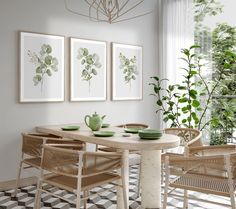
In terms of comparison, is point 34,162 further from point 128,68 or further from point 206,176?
point 128,68

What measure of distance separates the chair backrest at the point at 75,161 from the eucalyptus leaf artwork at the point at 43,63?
1569mm

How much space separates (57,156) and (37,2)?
2.26m

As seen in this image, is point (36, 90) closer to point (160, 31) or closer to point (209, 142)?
point (160, 31)

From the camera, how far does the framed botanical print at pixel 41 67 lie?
13.0 ft

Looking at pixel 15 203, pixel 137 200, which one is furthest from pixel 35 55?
pixel 137 200

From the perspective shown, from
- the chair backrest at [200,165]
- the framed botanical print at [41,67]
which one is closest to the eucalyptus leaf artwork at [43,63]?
the framed botanical print at [41,67]

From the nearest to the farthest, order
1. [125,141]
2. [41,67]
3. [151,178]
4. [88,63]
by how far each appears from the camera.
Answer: [125,141] → [151,178] → [41,67] → [88,63]

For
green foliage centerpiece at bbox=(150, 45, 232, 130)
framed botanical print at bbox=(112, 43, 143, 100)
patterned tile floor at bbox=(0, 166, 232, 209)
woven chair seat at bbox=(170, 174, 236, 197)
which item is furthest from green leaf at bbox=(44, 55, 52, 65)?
woven chair seat at bbox=(170, 174, 236, 197)

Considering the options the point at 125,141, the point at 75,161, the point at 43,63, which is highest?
the point at 43,63

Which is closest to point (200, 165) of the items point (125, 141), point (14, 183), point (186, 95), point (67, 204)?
point (125, 141)

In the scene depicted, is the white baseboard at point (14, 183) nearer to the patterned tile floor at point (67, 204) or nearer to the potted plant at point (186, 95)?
the patterned tile floor at point (67, 204)

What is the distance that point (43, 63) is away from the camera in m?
4.10

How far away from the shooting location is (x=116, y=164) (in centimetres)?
283

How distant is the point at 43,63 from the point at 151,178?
195 centimetres
